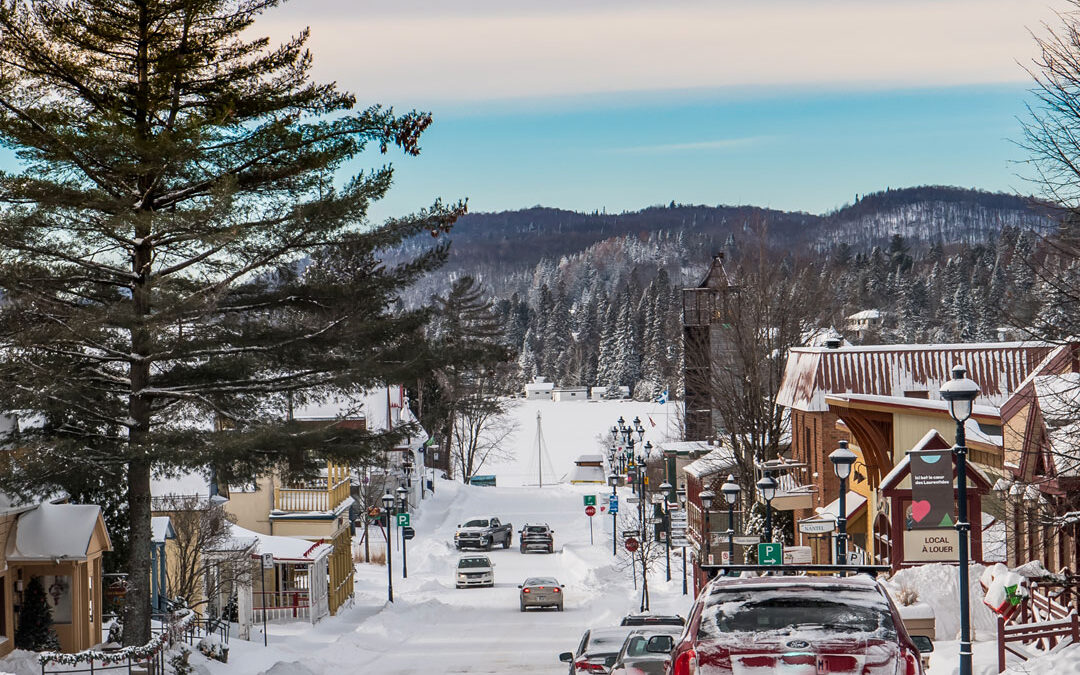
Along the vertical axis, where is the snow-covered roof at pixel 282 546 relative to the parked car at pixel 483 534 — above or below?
above

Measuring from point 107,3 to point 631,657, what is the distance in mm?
15662

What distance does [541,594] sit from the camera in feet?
137

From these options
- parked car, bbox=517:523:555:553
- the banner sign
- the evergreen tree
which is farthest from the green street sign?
parked car, bbox=517:523:555:553

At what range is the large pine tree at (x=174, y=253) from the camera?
2106 cm

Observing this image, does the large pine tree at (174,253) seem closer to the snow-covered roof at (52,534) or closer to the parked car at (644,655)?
the snow-covered roof at (52,534)

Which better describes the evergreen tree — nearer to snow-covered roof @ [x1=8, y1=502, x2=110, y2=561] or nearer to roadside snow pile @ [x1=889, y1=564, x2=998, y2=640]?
snow-covered roof @ [x1=8, y1=502, x2=110, y2=561]

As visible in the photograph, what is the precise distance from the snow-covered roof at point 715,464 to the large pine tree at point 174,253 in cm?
2451

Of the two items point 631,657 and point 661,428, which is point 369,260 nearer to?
point 631,657

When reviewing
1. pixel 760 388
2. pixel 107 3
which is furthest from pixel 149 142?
pixel 760 388

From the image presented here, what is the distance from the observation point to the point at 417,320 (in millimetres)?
24375

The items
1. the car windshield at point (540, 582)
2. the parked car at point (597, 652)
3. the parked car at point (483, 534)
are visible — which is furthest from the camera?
the parked car at point (483, 534)

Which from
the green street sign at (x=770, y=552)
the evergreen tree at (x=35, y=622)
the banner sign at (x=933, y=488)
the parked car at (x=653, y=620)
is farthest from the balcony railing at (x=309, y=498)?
the banner sign at (x=933, y=488)

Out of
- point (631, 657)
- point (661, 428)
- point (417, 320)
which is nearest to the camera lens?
point (631, 657)

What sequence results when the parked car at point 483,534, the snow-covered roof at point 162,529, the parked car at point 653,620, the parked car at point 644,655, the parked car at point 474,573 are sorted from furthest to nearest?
1. the parked car at point 483,534
2. the parked car at point 474,573
3. the snow-covered roof at point 162,529
4. the parked car at point 653,620
5. the parked car at point 644,655
